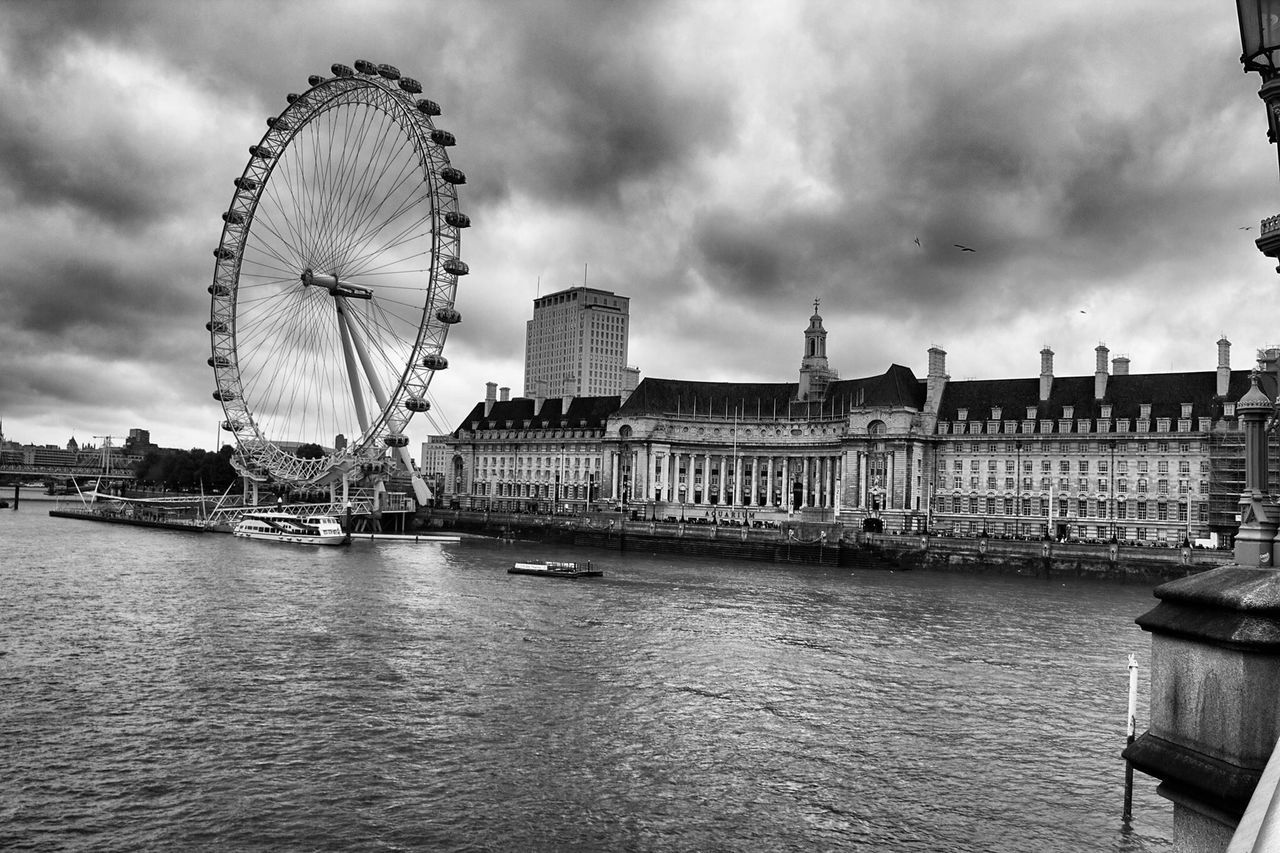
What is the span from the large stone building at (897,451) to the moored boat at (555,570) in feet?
137

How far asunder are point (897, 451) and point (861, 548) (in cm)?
2738

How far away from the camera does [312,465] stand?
4053 inches

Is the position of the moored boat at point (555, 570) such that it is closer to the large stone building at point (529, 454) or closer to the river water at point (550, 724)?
the river water at point (550, 724)

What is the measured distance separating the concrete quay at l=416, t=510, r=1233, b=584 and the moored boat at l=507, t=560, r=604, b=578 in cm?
2619

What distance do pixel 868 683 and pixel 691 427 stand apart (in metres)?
104

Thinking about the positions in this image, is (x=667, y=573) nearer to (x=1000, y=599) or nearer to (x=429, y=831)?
(x=1000, y=599)

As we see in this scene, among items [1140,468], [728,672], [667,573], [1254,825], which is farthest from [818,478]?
[1254,825]

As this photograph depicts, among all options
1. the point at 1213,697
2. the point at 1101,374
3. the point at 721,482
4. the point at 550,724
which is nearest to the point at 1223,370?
the point at 1101,374

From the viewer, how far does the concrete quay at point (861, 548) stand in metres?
77.1

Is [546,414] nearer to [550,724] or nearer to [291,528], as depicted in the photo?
[291,528]

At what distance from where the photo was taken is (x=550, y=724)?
1069 inches

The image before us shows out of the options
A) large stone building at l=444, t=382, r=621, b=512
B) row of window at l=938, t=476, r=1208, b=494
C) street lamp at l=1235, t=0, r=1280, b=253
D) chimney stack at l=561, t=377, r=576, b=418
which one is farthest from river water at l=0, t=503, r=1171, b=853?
chimney stack at l=561, t=377, r=576, b=418

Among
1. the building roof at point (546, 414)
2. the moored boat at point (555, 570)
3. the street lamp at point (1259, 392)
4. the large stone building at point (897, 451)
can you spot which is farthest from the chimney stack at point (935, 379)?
the street lamp at point (1259, 392)

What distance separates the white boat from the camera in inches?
3548
